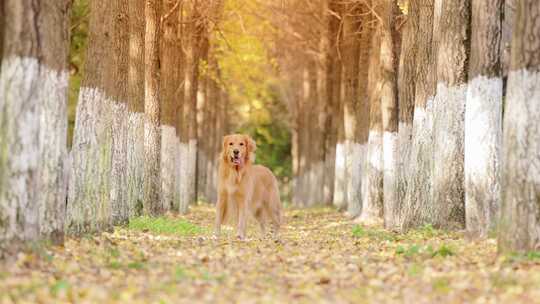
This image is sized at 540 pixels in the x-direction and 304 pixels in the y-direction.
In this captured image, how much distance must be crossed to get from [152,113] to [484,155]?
11220 millimetres

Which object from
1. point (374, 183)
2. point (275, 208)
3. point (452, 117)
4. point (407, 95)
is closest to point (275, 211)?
point (275, 208)

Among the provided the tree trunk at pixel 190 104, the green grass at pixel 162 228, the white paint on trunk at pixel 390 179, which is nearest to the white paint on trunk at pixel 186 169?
the tree trunk at pixel 190 104

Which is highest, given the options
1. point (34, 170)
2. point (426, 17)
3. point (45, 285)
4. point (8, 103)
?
point (426, 17)

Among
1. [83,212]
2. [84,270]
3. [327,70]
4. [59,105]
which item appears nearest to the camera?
[84,270]

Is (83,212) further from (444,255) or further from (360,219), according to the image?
(360,219)

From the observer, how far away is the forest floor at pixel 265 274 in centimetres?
837

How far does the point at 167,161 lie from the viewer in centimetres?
→ 2600

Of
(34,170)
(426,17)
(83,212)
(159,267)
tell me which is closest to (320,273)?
(159,267)

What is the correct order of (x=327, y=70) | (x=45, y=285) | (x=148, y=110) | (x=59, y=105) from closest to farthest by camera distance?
(x=45, y=285)
(x=59, y=105)
(x=148, y=110)
(x=327, y=70)

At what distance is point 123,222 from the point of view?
17281 millimetres

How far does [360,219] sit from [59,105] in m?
14.2

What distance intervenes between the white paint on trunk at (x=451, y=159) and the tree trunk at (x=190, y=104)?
1293 centimetres

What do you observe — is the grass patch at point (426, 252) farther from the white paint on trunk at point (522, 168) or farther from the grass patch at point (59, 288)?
the grass patch at point (59, 288)

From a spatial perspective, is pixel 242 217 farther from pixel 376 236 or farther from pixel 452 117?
pixel 452 117
